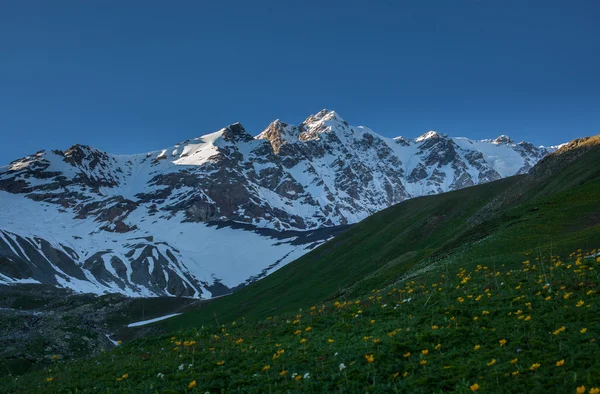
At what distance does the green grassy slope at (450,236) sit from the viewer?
38781mm

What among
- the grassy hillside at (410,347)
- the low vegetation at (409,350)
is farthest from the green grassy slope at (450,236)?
the low vegetation at (409,350)

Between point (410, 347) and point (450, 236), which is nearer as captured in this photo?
point (410, 347)

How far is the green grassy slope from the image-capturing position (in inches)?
1527

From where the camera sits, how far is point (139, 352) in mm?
21562

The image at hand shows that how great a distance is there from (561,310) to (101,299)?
494 feet

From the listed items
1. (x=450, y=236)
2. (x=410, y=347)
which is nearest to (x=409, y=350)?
(x=410, y=347)

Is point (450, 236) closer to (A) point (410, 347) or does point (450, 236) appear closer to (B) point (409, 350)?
(A) point (410, 347)

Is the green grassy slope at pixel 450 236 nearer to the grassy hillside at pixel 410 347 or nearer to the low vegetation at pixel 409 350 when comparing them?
the grassy hillside at pixel 410 347

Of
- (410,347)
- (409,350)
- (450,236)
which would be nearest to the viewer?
(409,350)

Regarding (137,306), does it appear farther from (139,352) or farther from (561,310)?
(561,310)

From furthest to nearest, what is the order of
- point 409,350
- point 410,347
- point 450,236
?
point 450,236, point 410,347, point 409,350

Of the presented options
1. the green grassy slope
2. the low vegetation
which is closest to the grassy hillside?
the low vegetation

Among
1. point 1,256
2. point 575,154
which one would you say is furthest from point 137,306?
point 575,154

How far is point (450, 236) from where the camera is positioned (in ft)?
244
